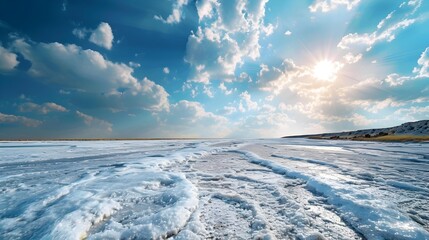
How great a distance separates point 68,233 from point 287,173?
19.5 feet

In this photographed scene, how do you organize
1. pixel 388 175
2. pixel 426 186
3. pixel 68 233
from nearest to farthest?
1. pixel 68 233
2. pixel 426 186
3. pixel 388 175

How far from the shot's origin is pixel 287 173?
22.2ft

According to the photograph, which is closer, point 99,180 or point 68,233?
point 68,233

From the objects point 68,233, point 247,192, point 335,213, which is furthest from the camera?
point 247,192

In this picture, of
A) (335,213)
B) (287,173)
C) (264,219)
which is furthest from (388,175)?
(264,219)

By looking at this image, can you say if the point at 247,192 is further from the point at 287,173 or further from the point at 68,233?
the point at 68,233

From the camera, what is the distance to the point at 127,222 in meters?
3.24

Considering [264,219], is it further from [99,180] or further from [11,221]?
[99,180]

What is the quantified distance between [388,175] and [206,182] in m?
5.73

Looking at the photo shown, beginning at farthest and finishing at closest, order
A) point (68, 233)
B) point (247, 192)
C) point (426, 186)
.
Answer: point (426, 186)
point (247, 192)
point (68, 233)

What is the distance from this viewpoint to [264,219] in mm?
3264

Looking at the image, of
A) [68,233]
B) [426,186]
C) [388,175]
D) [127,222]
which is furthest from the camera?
[388,175]

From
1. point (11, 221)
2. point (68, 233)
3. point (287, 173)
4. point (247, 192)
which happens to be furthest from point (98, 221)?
point (287, 173)

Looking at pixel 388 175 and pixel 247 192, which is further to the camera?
pixel 388 175
